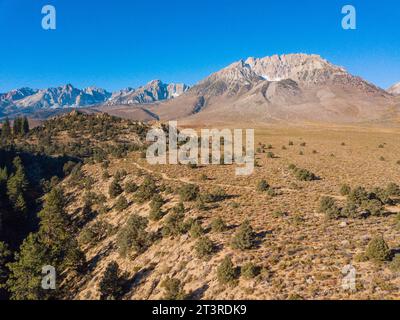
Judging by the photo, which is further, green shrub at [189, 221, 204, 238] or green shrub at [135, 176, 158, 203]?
green shrub at [135, 176, 158, 203]

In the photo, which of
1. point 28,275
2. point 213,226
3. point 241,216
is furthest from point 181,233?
point 28,275

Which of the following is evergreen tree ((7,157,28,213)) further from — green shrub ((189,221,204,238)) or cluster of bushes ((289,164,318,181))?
cluster of bushes ((289,164,318,181))

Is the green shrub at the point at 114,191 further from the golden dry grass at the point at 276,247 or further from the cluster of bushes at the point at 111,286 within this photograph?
the cluster of bushes at the point at 111,286

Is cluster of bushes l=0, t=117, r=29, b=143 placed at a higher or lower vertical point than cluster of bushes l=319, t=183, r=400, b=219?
higher

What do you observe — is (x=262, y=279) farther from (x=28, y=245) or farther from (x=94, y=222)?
(x=94, y=222)

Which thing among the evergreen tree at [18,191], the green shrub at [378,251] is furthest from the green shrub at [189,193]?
the evergreen tree at [18,191]

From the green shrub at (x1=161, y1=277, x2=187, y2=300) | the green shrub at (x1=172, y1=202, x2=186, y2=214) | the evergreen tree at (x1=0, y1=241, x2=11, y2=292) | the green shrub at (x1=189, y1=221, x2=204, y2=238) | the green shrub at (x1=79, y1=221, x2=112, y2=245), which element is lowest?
the evergreen tree at (x1=0, y1=241, x2=11, y2=292)

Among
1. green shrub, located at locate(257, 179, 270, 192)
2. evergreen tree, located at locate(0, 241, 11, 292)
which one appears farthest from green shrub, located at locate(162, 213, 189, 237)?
evergreen tree, located at locate(0, 241, 11, 292)
